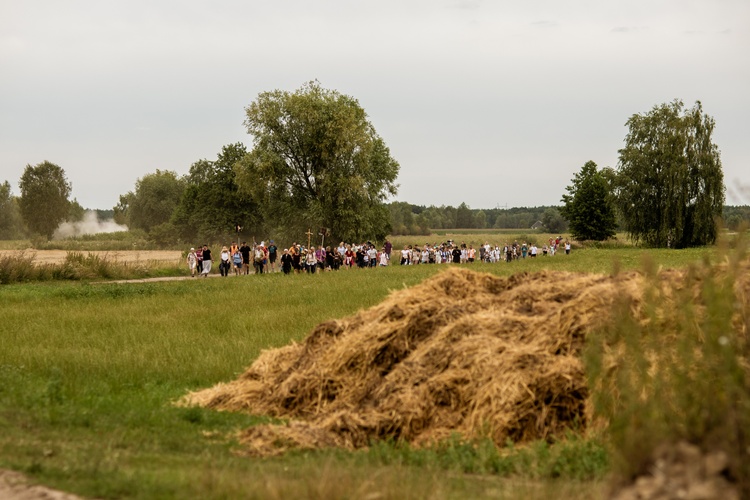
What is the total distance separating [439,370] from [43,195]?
134844mm

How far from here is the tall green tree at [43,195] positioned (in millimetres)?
135550

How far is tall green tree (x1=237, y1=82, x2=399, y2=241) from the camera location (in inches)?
3243

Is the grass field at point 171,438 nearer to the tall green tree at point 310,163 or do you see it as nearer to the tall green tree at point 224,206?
the tall green tree at point 310,163

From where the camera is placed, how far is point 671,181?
85125 millimetres

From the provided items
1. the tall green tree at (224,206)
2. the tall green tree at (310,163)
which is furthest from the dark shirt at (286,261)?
the tall green tree at (224,206)

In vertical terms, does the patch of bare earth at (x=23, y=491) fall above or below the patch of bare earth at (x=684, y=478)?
below

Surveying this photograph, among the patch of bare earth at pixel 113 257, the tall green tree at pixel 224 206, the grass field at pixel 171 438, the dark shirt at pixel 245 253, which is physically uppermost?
the tall green tree at pixel 224 206

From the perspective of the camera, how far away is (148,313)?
25.7 m

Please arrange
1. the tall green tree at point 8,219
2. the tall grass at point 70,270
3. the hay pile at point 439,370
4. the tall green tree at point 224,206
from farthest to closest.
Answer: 1. the tall green tree at point 8,219
2. the tall green tree at point 224,206
3. the tall grass at point 70,270
4. the hay pile at point 439,370

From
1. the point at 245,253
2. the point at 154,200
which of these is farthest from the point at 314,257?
the point at 154,200

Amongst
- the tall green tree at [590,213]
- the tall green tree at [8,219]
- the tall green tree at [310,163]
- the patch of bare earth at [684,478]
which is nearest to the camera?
the patch of bare earth at [684,478]

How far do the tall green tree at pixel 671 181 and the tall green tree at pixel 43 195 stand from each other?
85245mm

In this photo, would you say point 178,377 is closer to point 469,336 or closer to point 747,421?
point 469,336

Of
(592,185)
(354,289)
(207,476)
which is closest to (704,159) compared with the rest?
(592,185)
